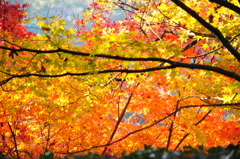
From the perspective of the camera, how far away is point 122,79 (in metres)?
4.68

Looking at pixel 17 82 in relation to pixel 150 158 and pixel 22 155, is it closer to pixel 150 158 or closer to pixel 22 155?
pixel 150 158

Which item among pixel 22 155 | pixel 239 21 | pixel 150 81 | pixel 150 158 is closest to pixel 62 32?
pixel 150 158

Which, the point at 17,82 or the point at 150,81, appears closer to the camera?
the point at 17,82

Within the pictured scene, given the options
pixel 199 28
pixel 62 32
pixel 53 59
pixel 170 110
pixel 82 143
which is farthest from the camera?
pixel 82 143

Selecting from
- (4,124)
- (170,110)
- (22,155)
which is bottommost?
(22,155)

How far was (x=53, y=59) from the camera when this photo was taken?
4879mm

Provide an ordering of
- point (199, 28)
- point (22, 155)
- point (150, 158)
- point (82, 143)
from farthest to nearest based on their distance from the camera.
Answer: point (22, 155) < point (82, 143) < point (199, 28) < point (150, 158)

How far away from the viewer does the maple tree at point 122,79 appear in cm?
459

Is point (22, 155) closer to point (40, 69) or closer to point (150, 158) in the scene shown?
point (40, 69)

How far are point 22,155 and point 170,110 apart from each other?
8490 mm

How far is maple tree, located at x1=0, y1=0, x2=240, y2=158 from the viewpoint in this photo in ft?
15.1

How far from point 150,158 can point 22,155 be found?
12.4m

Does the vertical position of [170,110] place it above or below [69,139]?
above

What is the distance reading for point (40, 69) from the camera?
5234mm
